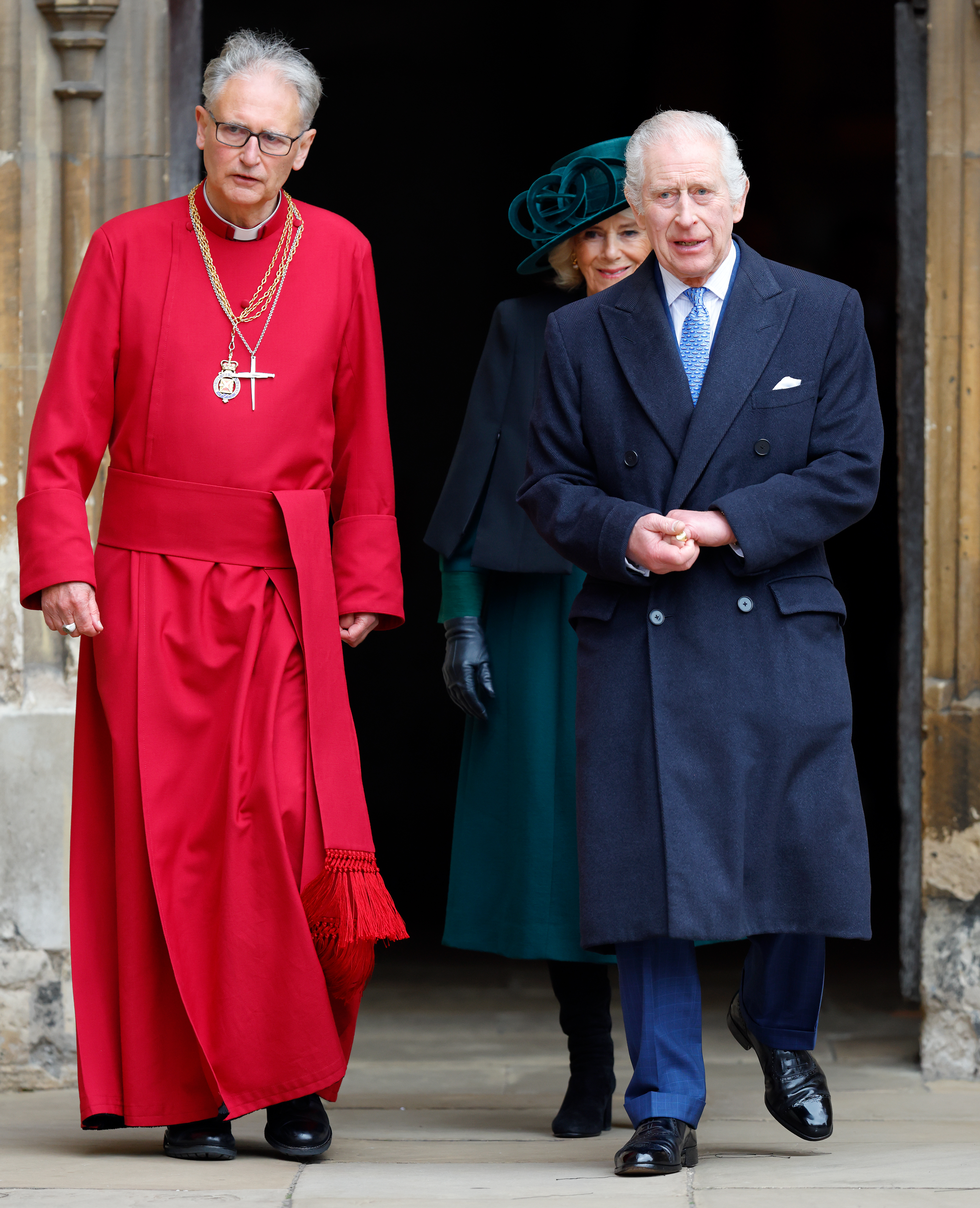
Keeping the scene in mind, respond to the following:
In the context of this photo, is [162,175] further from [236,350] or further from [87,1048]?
[87,1048]

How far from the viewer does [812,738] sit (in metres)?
3.36

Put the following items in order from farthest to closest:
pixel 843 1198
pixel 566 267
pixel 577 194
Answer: pixel 566 267 → pixel 577 194 → pixel 843 1198

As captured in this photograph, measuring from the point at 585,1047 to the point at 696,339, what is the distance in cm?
146

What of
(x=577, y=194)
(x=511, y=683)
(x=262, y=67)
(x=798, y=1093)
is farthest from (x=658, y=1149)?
(x=262, y=67)

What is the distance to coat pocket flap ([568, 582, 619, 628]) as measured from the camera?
3.44m

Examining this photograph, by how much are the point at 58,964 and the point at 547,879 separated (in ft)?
4.12

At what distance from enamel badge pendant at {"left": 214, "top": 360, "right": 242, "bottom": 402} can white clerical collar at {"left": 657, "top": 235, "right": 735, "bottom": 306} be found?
823 millimetres

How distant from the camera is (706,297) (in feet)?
11.5

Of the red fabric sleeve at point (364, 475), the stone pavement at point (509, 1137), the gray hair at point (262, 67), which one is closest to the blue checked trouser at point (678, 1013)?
the stone pavement at point (509, 1137)

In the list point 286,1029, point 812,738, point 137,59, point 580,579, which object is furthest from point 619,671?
point 137,59

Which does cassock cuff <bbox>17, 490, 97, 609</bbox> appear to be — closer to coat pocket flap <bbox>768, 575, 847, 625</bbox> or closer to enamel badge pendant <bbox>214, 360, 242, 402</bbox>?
enamel badge pendant <bbox>214, 360, 242, 402</bbox>

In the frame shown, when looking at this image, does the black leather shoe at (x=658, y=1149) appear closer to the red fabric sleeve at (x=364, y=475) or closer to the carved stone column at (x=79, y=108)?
the red fabric sleeve at (x=364, y=475)

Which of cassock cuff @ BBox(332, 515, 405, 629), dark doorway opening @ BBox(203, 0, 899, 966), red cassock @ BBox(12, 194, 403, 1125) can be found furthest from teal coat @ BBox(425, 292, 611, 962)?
dark doorway opening @ BBox(203, 0, 899, 966)

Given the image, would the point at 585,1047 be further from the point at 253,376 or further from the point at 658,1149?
the point at 253,376
